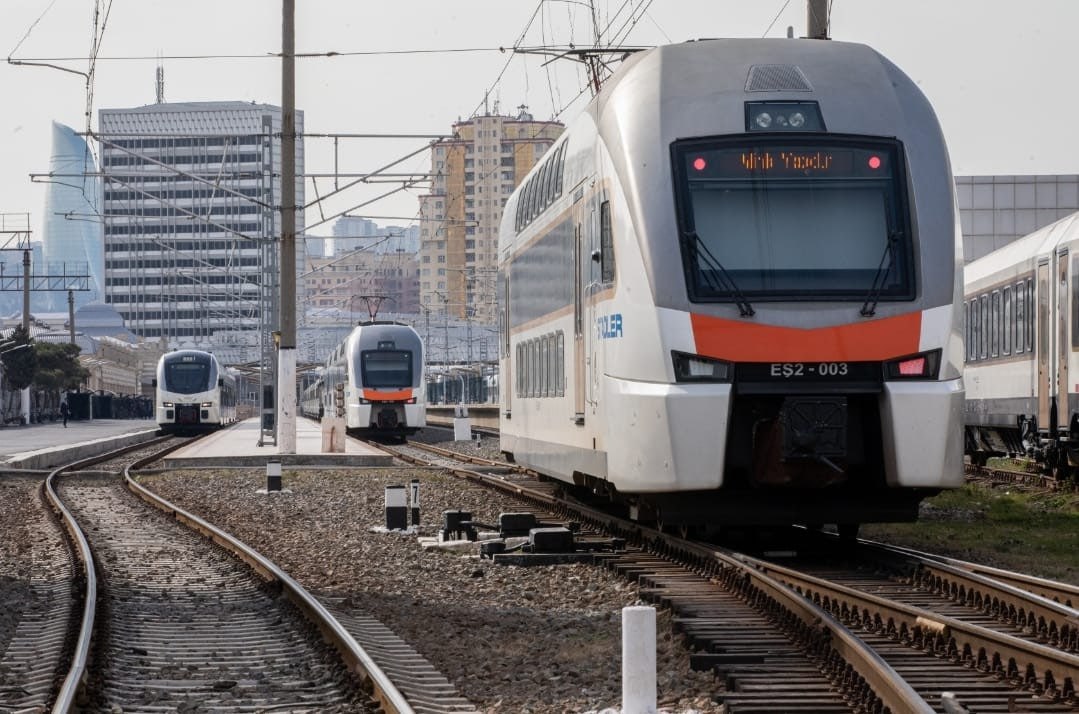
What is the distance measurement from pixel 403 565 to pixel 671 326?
3587 millimetres

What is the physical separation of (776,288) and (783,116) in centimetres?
146

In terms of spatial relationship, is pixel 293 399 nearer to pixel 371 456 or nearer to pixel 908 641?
pixel 371 456

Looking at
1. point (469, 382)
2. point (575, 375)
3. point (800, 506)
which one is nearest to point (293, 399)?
point (575, 375)

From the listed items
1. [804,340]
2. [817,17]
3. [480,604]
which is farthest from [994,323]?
[480,604]

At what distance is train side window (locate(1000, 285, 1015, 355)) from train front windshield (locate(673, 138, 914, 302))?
12.4 m

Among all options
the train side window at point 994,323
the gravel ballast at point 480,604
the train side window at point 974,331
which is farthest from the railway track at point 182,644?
the train side window at point 974,331

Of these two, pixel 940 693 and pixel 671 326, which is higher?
pixel 671 326

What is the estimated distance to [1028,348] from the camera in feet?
76.3

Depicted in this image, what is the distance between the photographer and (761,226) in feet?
41.6

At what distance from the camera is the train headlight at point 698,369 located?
12242 mm

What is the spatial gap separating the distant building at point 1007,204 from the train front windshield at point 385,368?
2006 centimetres

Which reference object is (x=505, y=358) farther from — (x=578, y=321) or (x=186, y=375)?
(x=186, y=375)

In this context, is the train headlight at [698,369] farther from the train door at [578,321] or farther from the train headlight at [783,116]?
→ the train door at [578,321]

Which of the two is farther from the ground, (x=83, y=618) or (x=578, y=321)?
(x=578, y=321)
